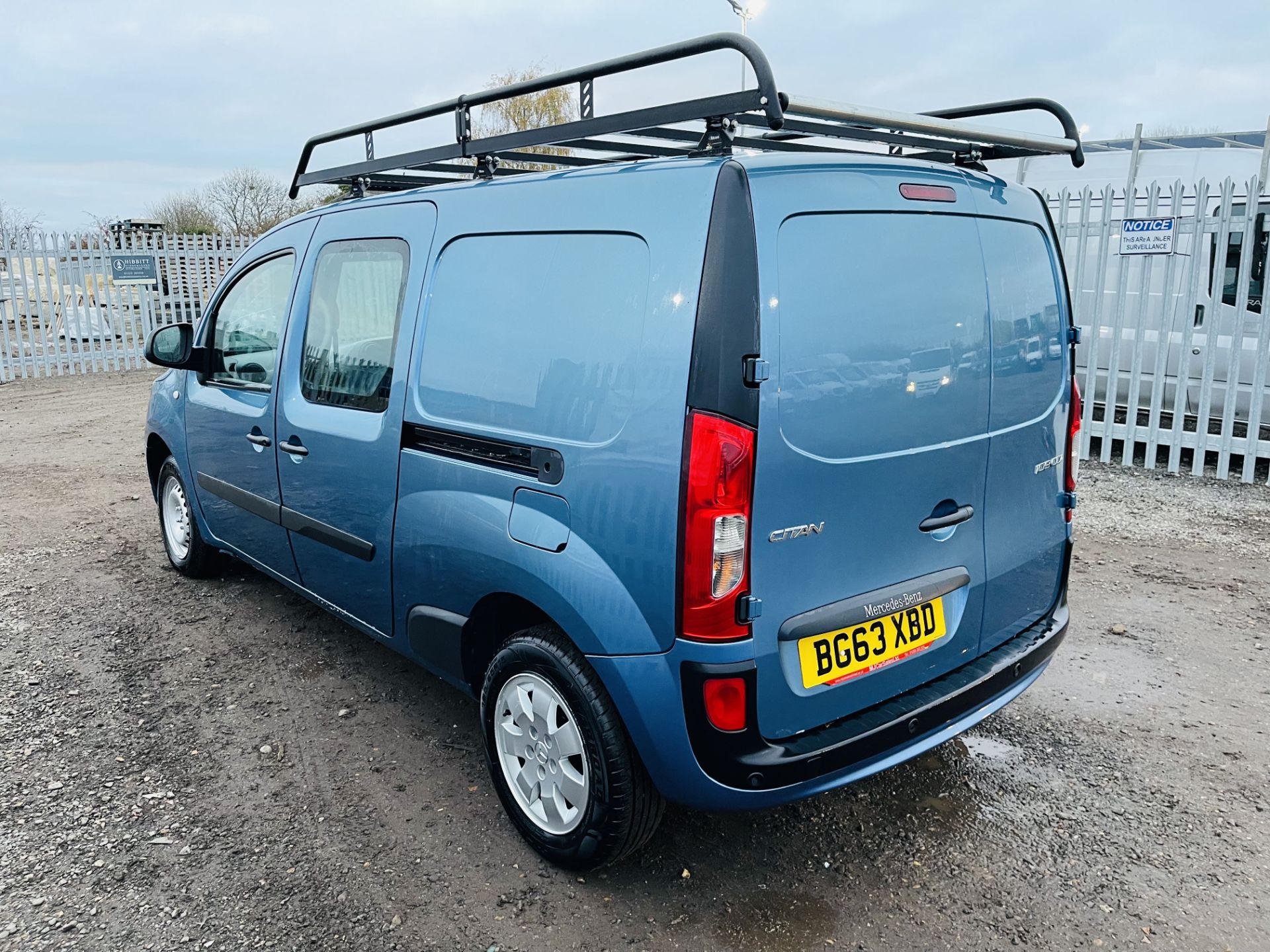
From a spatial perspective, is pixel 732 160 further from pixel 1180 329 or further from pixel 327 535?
pixel 1180 329

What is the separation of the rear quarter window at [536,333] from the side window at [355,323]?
255mm

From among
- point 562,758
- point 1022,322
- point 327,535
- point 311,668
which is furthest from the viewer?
point 311,668

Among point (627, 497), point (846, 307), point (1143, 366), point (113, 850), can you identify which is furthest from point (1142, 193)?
point (113, 850)

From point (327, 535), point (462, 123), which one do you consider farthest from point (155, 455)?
point (462, 123)

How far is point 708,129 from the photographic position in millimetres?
2285

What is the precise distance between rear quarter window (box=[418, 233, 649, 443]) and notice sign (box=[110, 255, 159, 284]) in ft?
47.1

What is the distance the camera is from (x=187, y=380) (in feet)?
14.8

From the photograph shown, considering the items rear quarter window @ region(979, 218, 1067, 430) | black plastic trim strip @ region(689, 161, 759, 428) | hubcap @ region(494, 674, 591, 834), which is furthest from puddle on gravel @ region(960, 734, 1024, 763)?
black plastic trim strip @ region(689, 161, 759, 428)

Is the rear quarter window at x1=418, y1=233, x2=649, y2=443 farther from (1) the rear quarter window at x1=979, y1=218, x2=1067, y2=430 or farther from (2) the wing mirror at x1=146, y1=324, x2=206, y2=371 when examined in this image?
(2) the wing mirror at x1=146, y1=324, x2=206, y2=371

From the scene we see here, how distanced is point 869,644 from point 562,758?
895 millimetres

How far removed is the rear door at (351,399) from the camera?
3.04 meters

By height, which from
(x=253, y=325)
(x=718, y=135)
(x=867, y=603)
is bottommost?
(x=867, y=603)

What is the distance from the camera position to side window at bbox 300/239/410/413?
3104 millimetres

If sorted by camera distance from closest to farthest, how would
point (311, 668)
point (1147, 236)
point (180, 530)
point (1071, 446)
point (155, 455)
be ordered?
1. point (1071, 446)
2. point (311, 668)
3. point (180, 530)
4. point (155, 455)
5. point (1147, 236)
